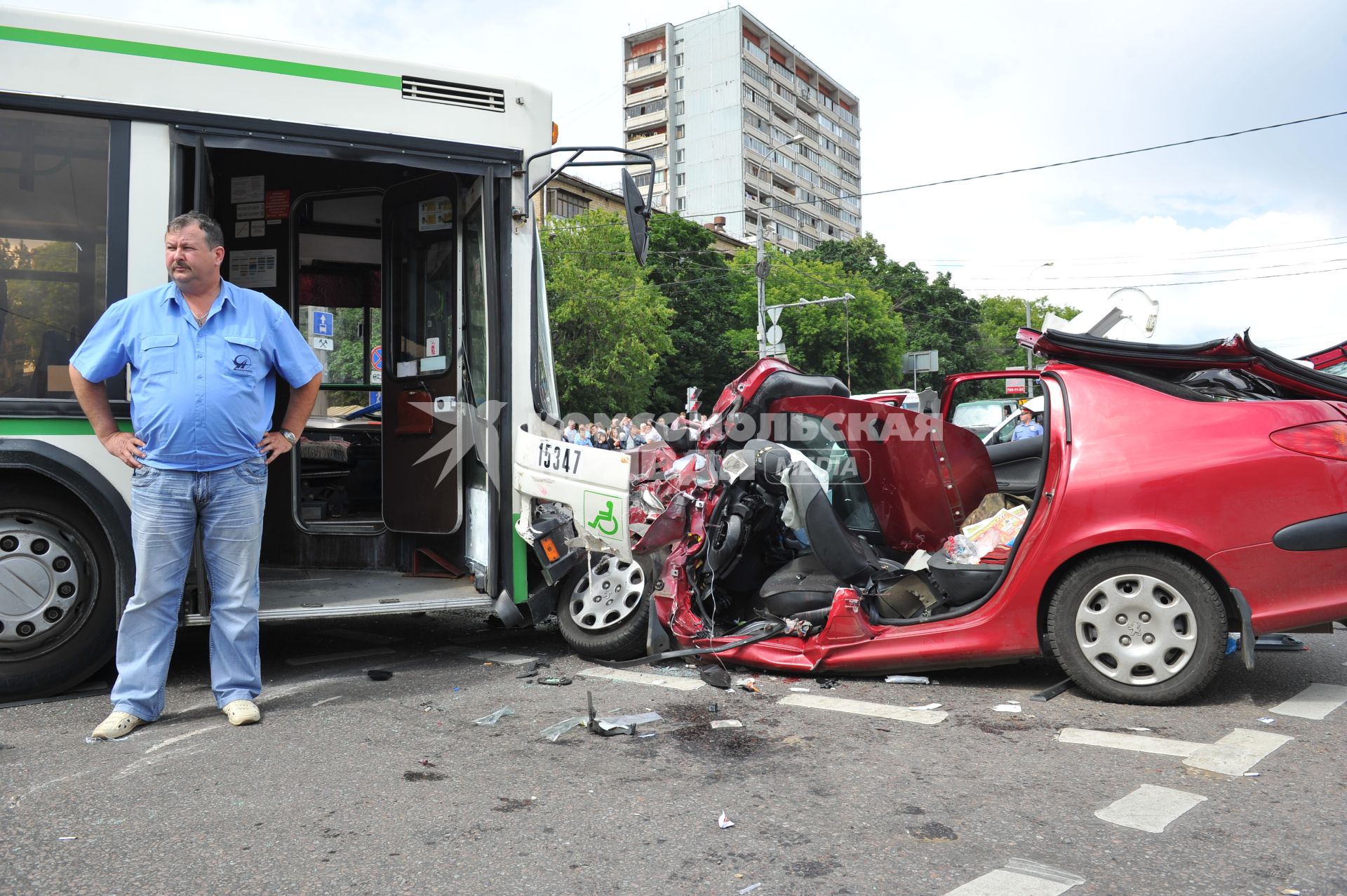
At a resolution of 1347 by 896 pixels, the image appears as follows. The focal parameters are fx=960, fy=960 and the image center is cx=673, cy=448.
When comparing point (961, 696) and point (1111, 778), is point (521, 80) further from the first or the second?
point (1111, 778)

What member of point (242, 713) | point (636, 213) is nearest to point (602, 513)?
point (636, 213)

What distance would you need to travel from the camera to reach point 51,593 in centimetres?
436

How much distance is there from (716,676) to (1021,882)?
2360 millimetres

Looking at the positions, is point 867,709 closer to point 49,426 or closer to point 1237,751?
point 1237,751

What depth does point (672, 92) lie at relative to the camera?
88.8 metres

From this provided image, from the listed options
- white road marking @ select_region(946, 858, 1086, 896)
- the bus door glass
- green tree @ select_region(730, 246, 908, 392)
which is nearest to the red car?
the bus door glass

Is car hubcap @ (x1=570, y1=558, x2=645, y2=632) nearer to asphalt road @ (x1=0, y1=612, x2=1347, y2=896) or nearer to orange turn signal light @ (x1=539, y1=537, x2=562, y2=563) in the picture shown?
orange turn signal light @ (x1=539, y1=537, x2=562, y2=563)

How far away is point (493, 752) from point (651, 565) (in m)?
1.70

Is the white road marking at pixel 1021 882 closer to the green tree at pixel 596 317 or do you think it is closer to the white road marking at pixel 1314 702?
the white road marking at pixel 1314 702

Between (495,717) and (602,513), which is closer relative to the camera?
(495,717)

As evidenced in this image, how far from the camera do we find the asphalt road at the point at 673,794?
2562mm

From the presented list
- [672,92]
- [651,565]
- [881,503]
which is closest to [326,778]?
[651,565]

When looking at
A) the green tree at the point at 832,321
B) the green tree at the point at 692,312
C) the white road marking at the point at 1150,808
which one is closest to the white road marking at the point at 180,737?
the white road marking at the point at 1150,808

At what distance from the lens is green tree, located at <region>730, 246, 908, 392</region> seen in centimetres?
4984
